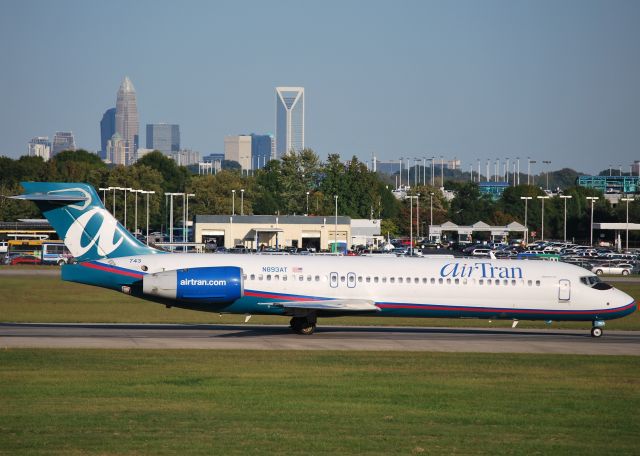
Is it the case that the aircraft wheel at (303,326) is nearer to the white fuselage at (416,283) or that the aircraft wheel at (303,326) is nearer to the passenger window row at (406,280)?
the white fuselage at (416,283)

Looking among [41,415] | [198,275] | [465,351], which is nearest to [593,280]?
[465,351]

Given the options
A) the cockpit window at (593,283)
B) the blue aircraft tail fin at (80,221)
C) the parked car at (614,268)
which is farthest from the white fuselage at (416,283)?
the parked car at (614,268)

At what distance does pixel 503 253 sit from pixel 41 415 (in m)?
85.5

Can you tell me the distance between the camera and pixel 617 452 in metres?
17.4

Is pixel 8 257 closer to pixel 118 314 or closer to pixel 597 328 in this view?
pixel 118 314

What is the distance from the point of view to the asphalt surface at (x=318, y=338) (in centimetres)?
3164

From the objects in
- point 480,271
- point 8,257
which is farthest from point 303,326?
point 8,257

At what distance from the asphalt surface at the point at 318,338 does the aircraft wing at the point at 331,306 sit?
101cm

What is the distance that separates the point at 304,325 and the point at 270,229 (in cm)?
7454

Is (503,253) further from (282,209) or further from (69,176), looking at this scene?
(69,176)

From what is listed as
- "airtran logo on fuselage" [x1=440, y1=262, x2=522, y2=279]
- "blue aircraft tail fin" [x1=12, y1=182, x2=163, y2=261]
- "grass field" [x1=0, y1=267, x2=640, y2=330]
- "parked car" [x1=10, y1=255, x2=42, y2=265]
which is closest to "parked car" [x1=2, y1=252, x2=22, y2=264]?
"parked car" [x1=10, y1=255, x2=42, y2=265]

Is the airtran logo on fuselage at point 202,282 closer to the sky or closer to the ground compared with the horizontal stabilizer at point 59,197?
closer to the ground

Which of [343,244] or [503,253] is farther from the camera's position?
[343,244]

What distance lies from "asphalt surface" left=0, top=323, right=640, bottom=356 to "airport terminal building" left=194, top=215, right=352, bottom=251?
7099 centimetres
